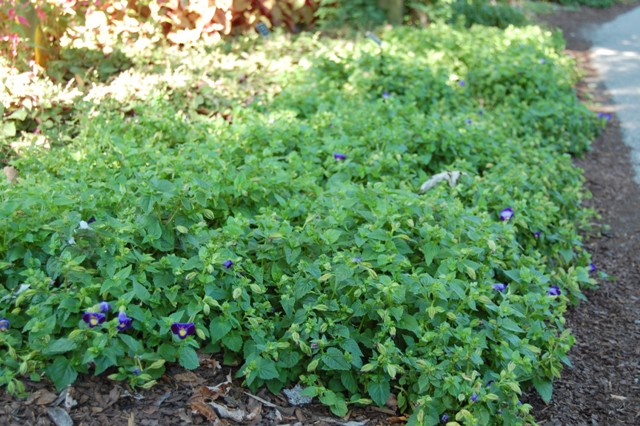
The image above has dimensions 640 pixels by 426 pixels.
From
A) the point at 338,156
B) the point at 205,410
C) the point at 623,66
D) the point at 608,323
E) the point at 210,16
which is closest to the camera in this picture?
the point at 205,410

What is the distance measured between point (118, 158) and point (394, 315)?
68.5 inches

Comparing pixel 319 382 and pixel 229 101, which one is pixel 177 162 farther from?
pixel 229 101

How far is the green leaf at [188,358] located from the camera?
2658 millimetres

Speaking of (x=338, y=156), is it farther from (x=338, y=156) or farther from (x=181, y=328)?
(x=181, y=328)

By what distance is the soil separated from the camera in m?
2.50

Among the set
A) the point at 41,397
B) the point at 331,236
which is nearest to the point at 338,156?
the point at 331,236

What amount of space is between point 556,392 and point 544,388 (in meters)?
0.21

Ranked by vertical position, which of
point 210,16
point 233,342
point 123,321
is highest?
point 210,16

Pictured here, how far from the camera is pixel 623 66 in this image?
10195 millimetres

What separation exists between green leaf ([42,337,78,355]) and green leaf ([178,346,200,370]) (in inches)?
14.9

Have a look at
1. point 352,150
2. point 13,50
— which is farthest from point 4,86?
point 352,150

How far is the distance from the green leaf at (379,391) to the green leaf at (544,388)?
0.72 m

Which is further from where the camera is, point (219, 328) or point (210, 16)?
point (210, 16)

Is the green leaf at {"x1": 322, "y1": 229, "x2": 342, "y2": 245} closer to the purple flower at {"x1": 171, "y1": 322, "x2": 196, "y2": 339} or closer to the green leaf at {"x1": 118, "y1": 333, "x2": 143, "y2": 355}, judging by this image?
the purple flower at {"x1": 171, "y1": 322, "x2": 196, "y2": 339}
